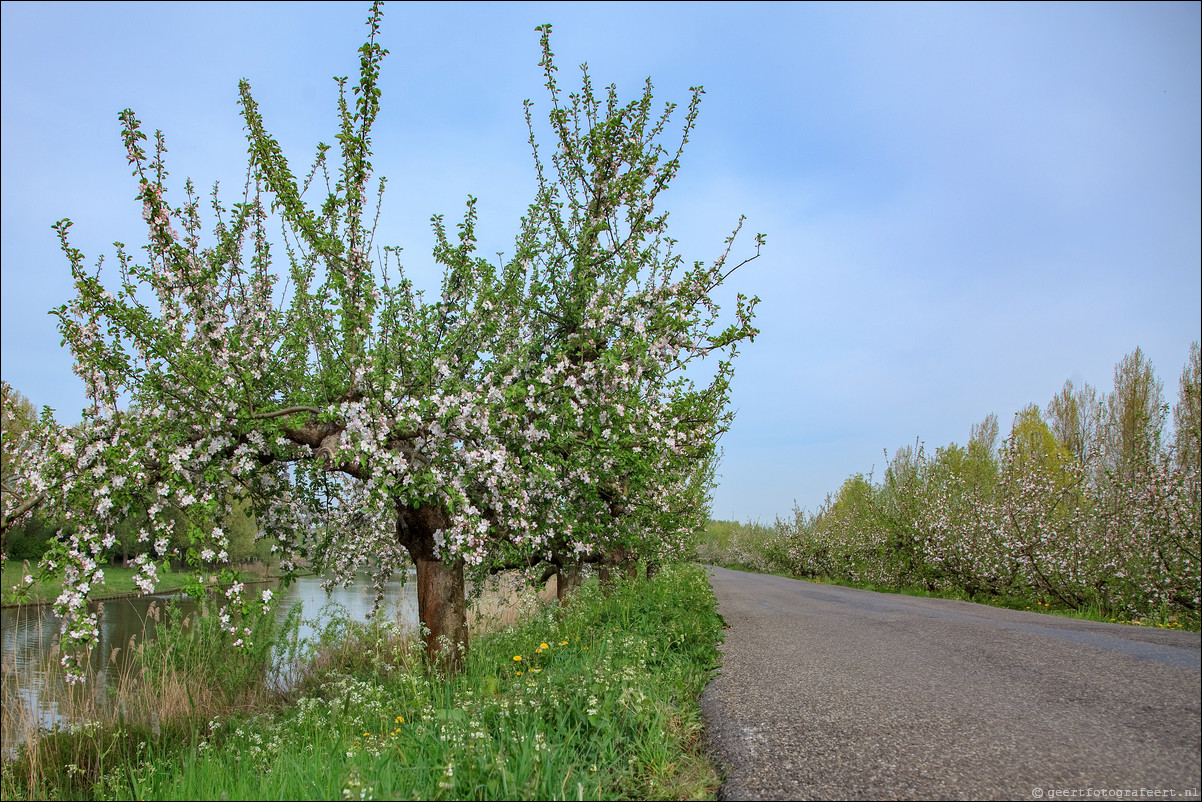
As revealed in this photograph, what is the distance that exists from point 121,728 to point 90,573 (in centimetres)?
381

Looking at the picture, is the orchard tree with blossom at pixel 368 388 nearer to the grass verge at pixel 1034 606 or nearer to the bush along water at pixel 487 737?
the bush along water at pixel 487 737

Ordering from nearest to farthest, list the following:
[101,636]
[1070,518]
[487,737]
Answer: [487,737]
[101,636]
[1070,518]

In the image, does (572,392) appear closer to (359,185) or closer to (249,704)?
(359,185)

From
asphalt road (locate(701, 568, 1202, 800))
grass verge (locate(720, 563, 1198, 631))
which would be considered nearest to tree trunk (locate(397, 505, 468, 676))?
asphalt road (locate(701, 568, 1202, 800))

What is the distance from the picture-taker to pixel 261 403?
697 centimetres

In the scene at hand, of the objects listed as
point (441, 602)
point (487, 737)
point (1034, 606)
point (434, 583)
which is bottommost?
point (1034, 606)

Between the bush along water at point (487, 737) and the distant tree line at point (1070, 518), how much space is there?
3891 millimetres

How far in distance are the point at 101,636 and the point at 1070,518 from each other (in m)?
22.4

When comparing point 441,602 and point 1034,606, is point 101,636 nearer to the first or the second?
point 441,602

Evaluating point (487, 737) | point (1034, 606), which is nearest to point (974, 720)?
point (487, 737)

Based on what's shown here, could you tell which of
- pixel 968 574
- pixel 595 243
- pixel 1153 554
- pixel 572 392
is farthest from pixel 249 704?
pixel 968 574

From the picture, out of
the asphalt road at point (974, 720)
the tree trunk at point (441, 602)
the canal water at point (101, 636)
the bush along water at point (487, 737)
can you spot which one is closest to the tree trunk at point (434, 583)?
the tree trunk at point (441, 602)

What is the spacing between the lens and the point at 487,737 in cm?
441

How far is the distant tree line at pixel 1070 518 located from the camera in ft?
31.3
